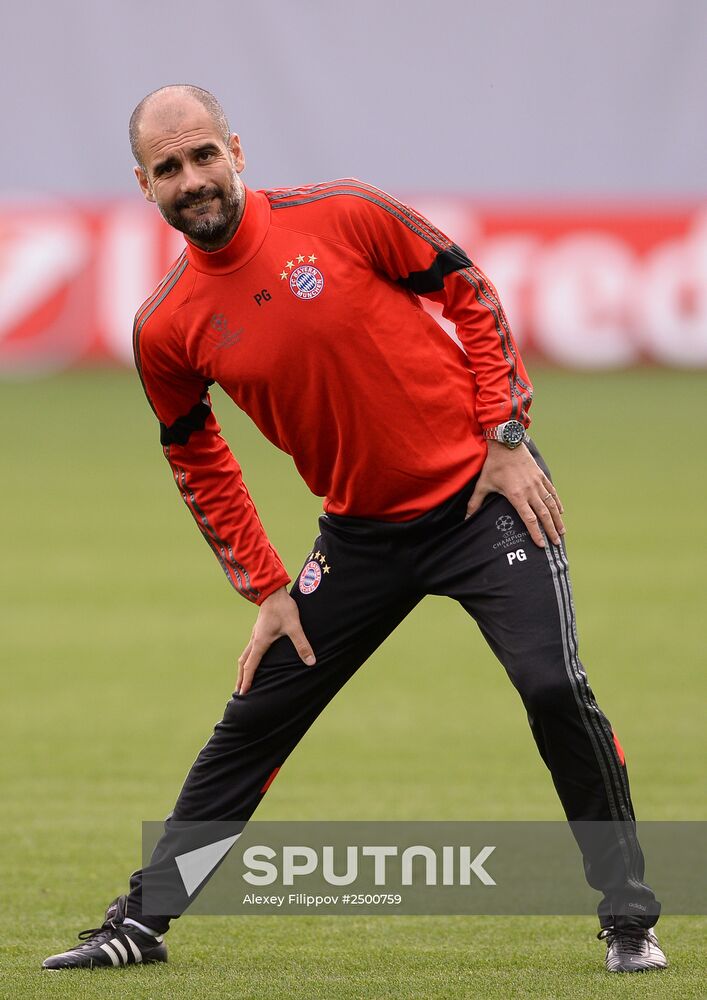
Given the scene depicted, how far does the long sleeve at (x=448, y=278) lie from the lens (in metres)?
4.39

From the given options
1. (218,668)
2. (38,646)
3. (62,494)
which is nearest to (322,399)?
(218,668)

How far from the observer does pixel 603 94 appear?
96.9 ft

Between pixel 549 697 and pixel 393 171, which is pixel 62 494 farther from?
pixel 393 171

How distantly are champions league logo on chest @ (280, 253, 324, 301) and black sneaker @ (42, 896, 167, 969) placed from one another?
1.80 metres

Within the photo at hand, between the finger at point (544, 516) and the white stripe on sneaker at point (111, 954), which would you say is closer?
the finger at point (544, 516)

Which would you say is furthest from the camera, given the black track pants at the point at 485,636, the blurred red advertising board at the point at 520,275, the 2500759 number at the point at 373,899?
the blurred red advertising board at the point at 520,275

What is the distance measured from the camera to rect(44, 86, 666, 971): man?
14.2 ft

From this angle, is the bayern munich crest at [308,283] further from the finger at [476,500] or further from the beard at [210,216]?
the finger at [476,500]

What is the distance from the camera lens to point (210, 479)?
4.75 m

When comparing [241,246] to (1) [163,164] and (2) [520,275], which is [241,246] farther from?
(2) [520,275]

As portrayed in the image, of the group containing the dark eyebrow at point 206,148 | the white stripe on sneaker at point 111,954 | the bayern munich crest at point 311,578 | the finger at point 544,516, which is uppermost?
the dark eyebrow at point 206,148

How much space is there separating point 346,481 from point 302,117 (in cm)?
2633

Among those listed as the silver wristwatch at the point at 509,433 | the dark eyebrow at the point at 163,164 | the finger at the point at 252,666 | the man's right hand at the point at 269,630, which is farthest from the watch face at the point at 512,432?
the dark eyebrow at the point at 163,164

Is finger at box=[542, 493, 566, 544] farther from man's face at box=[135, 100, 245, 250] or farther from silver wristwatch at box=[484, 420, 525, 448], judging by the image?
man's face at box=[135, 100, 245, 250]
